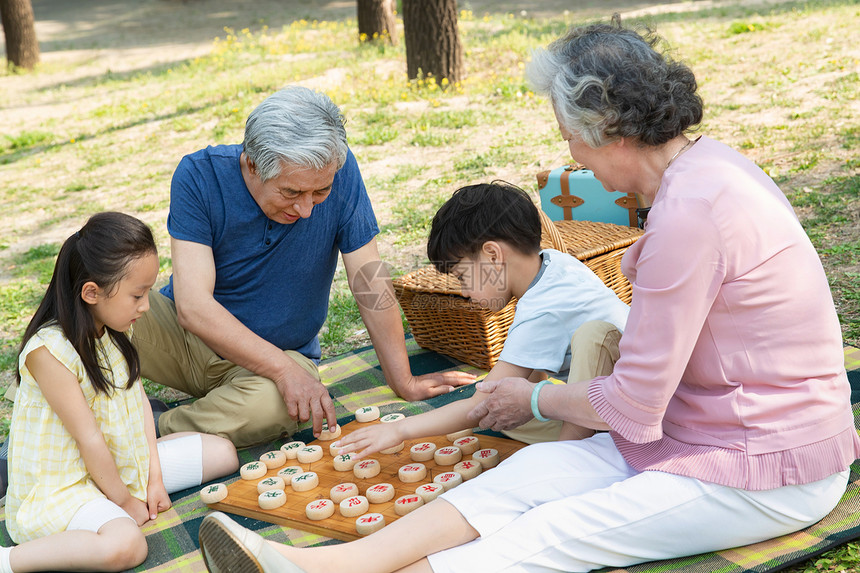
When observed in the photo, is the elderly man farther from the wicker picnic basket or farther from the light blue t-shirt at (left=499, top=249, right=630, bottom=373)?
the light blue t-shirt at (left=499, top=249, right=630, bottom=373)

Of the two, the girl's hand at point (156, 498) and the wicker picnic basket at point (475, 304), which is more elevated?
the wicker picnic basket at point (475, 304)

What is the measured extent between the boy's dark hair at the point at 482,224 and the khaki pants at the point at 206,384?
0.79 m

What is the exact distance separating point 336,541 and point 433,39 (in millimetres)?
6900

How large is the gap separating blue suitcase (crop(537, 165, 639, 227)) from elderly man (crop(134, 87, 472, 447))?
1.34 metres

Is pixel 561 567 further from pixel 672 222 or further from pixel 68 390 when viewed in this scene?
pixel 68 390

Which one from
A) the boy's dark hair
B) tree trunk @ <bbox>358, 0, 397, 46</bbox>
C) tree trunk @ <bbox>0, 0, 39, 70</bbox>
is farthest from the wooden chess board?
tree trunk @ <bbox>0, 0, 39, 70</bbox>

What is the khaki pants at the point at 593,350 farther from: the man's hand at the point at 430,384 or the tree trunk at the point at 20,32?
the tree trunk at the point at 20,32

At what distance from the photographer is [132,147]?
8453mm

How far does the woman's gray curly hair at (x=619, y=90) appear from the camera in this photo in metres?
1.95

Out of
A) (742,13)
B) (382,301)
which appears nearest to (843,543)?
(382,301)

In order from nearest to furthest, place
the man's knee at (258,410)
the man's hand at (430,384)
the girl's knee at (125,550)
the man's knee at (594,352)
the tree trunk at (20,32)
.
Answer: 1. the girl's knee at (125,550)
2. the man's knee at (594,352)
3. the man's knee at (258,410)
4. the man's hand at (430,384)
5. the tree trunk at (20,32)

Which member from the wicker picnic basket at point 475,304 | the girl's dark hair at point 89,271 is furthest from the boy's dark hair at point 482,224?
the girl's dark hair at point 89,271

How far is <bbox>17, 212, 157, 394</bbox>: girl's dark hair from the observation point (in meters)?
2.41

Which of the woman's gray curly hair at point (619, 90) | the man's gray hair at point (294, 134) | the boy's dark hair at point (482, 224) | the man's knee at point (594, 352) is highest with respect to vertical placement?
the woman's gray curly hair at point (619, 90)
